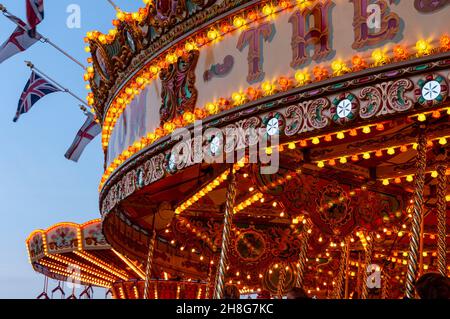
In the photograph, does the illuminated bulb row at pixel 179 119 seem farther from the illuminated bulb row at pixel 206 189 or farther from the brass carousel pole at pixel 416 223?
the illuminated bulb row at pixel 206 189

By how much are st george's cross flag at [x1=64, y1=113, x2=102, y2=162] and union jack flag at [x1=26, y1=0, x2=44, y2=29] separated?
5.64 metres

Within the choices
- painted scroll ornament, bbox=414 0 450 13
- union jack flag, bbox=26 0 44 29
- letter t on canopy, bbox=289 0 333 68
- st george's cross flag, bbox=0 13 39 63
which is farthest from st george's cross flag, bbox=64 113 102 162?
painted scroll ornament, bbox=414 0 450 13

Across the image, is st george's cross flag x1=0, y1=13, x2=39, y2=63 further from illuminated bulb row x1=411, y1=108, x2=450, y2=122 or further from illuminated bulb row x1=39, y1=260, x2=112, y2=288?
illuminated bulb row x1=39, y1=260, x2=112, y2=288

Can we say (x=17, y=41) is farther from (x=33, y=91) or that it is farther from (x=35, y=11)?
(x=33, y=91)

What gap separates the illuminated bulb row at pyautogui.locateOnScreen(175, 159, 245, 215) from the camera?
1001 centimetres

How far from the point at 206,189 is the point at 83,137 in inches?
362

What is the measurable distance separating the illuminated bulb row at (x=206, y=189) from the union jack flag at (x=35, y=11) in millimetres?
4547

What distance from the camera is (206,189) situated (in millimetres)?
11727

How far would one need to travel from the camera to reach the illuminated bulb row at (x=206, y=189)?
10008mm

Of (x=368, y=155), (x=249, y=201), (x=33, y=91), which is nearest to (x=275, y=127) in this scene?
(x=368, y=155)

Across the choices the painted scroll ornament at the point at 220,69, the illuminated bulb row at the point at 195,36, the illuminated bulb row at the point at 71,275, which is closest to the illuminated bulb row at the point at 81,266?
the illuminated bulb row at the point at 71,275
